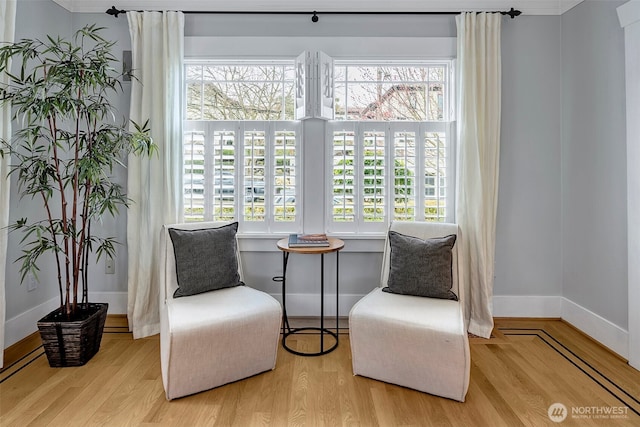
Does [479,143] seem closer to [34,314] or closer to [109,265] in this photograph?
[109,265]

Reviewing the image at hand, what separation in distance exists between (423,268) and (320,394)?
965mm

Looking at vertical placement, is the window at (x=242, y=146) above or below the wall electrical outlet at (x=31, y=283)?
above

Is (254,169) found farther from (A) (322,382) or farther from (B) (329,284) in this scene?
(A) (322,382)

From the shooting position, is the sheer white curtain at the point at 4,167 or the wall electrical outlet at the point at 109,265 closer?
the sheer white curtain at the point at 4,167

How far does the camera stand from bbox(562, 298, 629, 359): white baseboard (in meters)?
2.33

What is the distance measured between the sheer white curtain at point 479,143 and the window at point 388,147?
0.20 m

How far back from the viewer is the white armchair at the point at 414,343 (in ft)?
5.98

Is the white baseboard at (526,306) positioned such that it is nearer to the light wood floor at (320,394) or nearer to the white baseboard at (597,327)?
the white baseboard at (597,327)

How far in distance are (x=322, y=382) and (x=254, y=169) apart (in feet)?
5.41

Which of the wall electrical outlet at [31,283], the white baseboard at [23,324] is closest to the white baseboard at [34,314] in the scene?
the white baseboard at [23,324]

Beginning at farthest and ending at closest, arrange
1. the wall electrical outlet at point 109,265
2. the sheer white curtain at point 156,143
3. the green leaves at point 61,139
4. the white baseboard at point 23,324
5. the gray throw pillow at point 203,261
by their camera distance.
A: the wall electrical outlet at point 109,265
the sheer white curtain at point 156,143
the white baseboard at point 23,324
the gray throw pillow at point 203,261
the green leaves at point 61,139

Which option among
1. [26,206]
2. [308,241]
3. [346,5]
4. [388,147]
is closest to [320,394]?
[308,241]

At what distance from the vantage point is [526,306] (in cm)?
292

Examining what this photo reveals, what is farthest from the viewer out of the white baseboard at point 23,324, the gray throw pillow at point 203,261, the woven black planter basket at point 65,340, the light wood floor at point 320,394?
the white baseboard at point 23,324
